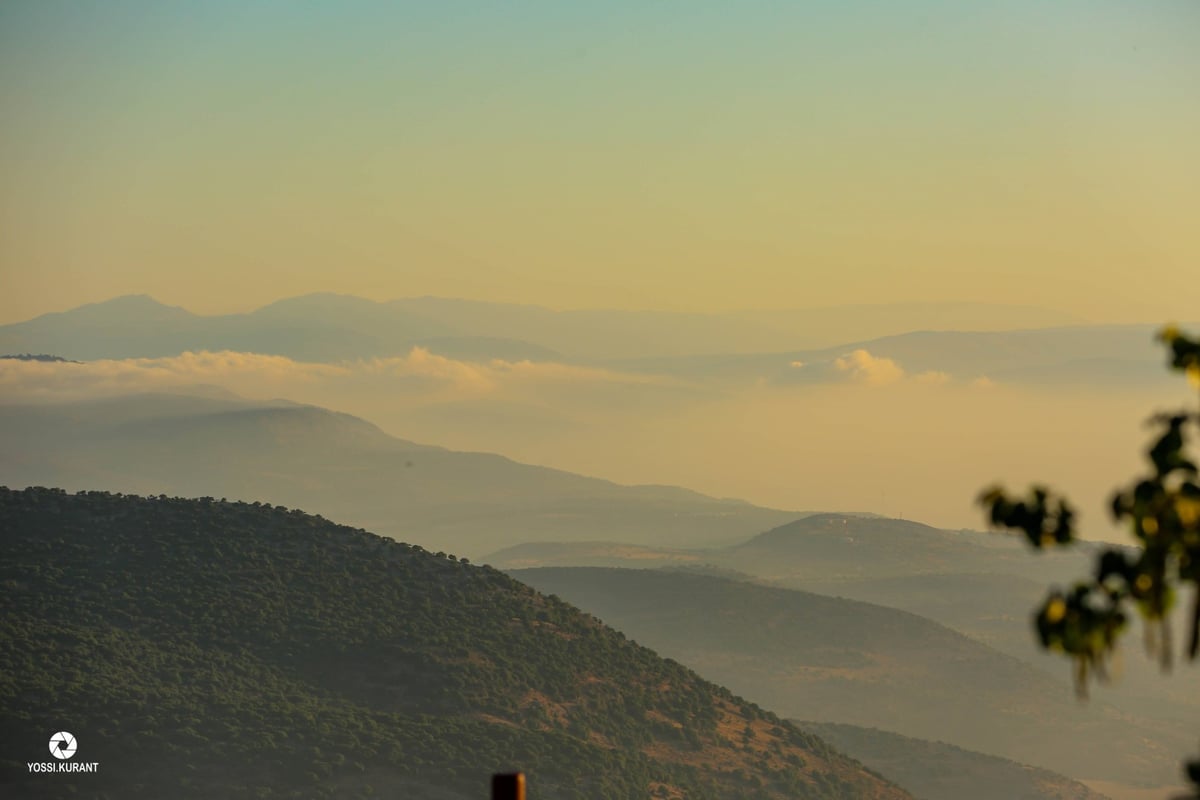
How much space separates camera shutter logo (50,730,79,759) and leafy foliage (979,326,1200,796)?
76059mm

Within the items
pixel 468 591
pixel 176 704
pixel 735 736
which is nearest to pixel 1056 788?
pixel 735 736

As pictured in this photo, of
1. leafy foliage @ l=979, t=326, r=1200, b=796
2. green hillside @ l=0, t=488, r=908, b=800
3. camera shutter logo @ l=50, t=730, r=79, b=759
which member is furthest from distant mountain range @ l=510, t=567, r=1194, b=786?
leafy foliage @ l=979, t=326, r=1200, b=796

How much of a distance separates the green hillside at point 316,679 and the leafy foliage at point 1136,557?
239 feet

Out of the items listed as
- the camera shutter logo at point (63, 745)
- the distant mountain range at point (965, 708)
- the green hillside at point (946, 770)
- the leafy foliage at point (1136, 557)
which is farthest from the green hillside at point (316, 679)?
the leafy foliage at point (1136, 557)

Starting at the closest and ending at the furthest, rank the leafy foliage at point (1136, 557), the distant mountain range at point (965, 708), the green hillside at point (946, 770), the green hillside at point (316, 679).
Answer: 1. the leafy foliage at point (1136, 557)
2. the green hillside at point (316, 679)
3. the green hillside at point (946, 770)
4. the distant mountain range at point (965, 708)

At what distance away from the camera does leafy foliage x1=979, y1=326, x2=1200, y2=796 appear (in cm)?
1168

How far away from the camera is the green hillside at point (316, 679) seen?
8395 cm

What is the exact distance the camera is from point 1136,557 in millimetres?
12211

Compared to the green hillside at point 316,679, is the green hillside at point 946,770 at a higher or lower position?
lower

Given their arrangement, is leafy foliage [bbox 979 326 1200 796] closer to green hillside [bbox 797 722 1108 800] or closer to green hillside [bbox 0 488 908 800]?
green hillside [bbox 0 488 908 800]

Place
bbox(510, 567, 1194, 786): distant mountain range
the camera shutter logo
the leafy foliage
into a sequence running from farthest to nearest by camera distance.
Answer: bbox(510, 567, 1194, 786): distant mountain range → the camera shutter logo → the leafy foliage

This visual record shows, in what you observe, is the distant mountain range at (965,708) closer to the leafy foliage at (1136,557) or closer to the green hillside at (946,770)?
the green hillside at (946,770)

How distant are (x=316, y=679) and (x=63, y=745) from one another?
1888 cm

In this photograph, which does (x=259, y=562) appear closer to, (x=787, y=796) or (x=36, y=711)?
(x=36, y=711)
